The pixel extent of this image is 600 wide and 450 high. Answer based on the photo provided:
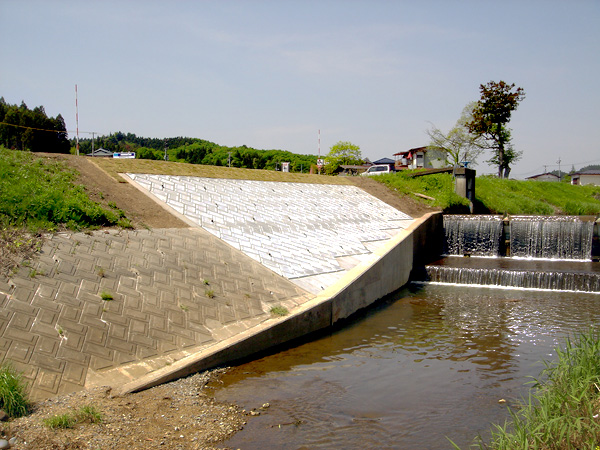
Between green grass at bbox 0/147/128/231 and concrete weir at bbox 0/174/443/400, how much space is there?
521 mm

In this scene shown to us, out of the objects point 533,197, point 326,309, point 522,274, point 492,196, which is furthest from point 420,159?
point 326,309

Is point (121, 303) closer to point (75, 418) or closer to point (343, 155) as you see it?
point (75, 418)

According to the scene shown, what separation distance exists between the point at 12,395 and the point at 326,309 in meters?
6.49

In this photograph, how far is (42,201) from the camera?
9.59m

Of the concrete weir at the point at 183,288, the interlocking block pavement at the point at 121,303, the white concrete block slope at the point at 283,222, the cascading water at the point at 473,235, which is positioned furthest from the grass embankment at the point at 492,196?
the interlocking block pavement at the point at 121,303

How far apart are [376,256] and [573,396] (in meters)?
9.91

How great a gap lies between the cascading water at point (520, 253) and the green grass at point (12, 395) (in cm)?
1403

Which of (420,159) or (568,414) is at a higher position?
(420,159)

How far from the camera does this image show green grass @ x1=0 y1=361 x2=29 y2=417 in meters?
5.32

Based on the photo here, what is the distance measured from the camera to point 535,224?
20.4m

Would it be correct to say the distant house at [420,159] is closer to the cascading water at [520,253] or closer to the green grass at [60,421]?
the cascading water at [520,253]

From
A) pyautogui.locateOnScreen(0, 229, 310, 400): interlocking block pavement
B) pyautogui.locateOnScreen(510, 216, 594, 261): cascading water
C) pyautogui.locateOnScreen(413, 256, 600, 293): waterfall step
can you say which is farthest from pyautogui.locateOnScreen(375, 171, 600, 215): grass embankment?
pyautogui.locateOnScreen(0, 229, 310, 400): interlocking block pavement

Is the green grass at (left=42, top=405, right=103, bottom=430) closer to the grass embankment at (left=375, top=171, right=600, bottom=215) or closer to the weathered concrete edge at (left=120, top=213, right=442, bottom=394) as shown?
the weathered concrete edge at (left=120, top=213, right=442, bottom=394)

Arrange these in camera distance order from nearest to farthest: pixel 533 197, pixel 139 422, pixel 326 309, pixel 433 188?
pixel 139 422 → pixel 326 309 → pixel 433 188 → pixel 533 197
